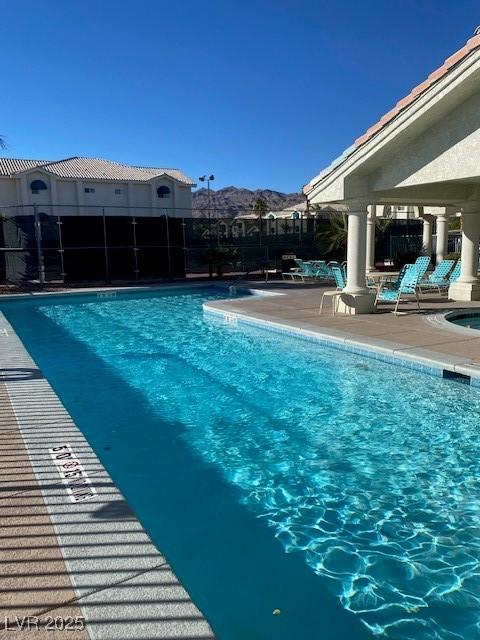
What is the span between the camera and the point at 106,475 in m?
3.56

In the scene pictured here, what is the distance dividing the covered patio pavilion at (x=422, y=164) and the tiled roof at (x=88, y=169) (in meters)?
33.8

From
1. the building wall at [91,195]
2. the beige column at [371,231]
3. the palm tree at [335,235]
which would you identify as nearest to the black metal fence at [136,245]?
the palm tree at [335,235]

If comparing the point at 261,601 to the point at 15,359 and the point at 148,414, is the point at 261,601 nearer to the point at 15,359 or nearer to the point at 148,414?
the point at 148,414

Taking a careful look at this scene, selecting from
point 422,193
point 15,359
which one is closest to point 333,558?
point 15,359

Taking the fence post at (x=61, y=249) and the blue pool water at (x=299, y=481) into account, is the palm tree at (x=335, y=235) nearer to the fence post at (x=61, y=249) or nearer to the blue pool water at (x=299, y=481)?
the fence post at (x=61, y=249)

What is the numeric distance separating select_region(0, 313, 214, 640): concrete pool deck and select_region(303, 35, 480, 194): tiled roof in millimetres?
7523

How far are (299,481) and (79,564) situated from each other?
211cm

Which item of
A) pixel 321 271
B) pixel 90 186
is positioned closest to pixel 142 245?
pixel 321 271

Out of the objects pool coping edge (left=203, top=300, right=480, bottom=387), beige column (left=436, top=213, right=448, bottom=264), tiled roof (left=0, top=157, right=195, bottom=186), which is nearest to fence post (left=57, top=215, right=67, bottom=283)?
pool coping edge (left=203, top=300, right=480, bottom=387)

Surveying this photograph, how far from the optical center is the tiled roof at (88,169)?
40875 millimetres

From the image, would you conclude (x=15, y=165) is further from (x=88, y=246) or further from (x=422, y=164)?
(x=422, y=164)

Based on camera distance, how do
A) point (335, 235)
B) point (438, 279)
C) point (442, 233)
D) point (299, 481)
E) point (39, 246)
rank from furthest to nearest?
point (335, 235)
point (442, 233)
point (39, 246)
point (438, 279)
point (299, 481)

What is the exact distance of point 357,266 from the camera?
424 inches

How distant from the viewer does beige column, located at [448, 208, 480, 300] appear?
12.4 meters
